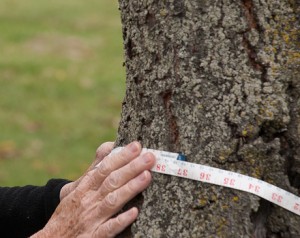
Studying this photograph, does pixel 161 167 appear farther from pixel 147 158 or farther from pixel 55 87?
pixel 55 87

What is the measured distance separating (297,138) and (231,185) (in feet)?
0.86

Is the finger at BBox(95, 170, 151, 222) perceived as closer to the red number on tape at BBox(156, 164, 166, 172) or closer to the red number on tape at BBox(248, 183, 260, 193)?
the red number on tape at BBox(156, 164, 166, 172)

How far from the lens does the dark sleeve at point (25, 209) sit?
3543mm

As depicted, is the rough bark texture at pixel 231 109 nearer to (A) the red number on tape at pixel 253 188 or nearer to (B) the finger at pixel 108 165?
(A) the red number on tape at pixel 253 188

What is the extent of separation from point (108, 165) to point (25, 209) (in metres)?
1.03

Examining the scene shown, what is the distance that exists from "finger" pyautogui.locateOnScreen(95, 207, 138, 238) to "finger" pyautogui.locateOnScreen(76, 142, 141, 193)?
0.18 m

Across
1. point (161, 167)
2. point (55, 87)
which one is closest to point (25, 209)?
point (161, 167)

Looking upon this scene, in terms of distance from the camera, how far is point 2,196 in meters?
3.72

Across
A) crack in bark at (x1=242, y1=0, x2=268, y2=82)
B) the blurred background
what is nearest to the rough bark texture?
crack in bark at (x1=242, y1=0, x2=268, y2=82)

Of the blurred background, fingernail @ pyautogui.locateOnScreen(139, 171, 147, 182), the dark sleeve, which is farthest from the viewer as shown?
the blurred background

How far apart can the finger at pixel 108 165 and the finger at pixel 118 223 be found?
18 centimetres

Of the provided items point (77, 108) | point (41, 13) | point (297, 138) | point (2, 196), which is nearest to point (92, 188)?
point (297, 138)

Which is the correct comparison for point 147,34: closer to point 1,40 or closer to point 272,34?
point 272,34

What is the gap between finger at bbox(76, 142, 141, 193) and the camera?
104 inches
